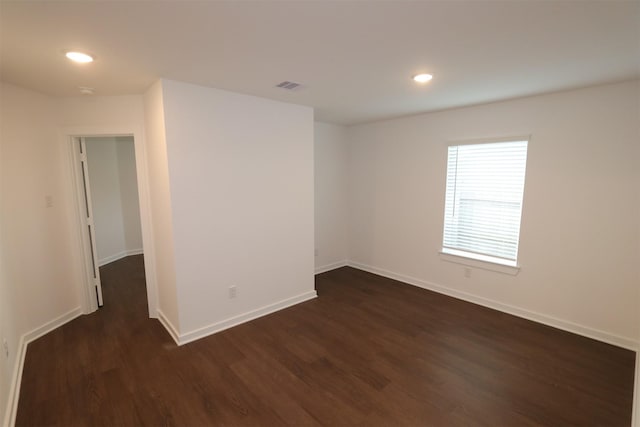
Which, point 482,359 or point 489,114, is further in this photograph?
point 489,114

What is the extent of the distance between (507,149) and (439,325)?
2.16 meters

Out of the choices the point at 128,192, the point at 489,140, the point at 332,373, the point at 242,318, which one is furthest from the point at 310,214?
the point at 128,192

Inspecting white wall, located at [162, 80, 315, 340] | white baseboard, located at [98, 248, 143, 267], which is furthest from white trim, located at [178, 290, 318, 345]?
white baseboard, located at [98, 248, 143, 267]

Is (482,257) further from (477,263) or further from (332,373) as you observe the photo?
(332,373)

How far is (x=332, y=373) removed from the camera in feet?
8.32

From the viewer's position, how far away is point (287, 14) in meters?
1.58

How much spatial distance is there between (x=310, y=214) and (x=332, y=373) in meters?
1.94

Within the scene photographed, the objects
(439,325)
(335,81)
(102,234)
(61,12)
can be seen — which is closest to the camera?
(61,12)

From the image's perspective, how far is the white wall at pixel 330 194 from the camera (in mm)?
4934

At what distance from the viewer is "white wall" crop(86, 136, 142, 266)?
5.62 m

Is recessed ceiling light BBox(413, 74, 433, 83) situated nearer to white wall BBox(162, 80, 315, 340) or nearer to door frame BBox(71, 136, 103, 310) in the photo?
white wall BBox(162, 80, 315, 340)

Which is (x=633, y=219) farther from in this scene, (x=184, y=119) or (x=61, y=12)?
(x=61, y=12)

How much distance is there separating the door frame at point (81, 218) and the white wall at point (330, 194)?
244cm

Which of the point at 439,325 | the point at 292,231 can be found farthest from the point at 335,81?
the point at 439,325
